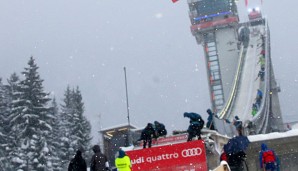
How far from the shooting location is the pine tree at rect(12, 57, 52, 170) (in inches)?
1398

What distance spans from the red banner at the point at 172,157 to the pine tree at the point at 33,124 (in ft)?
73.3

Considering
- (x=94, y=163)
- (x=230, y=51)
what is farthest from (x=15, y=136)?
(x=230, y=51)

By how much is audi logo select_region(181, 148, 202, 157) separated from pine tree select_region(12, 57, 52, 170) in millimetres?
23133

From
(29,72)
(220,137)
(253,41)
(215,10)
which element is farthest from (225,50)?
(220,137)

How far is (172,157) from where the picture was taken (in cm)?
1360

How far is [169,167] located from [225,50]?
5485cm

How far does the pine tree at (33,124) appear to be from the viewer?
1398 inches

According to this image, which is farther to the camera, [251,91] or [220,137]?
[251,91]

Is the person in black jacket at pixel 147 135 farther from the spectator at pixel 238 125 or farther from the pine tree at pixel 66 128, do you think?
the pine tree at pixel 66 128

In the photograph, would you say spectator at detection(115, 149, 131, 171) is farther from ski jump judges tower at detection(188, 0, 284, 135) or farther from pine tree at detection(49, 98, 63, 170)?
ski jump judges tower at detection(188, 0, 284, 135)

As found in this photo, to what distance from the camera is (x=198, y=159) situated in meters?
13.3

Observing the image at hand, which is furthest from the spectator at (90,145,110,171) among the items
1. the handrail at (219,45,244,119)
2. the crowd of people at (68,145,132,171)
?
the handrail at (219,45,244,119)

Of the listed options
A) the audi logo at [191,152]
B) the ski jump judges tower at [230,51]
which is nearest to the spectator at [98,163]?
the audi logo at [191,152]

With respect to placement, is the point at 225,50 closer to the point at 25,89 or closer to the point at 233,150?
the point at 25,89
